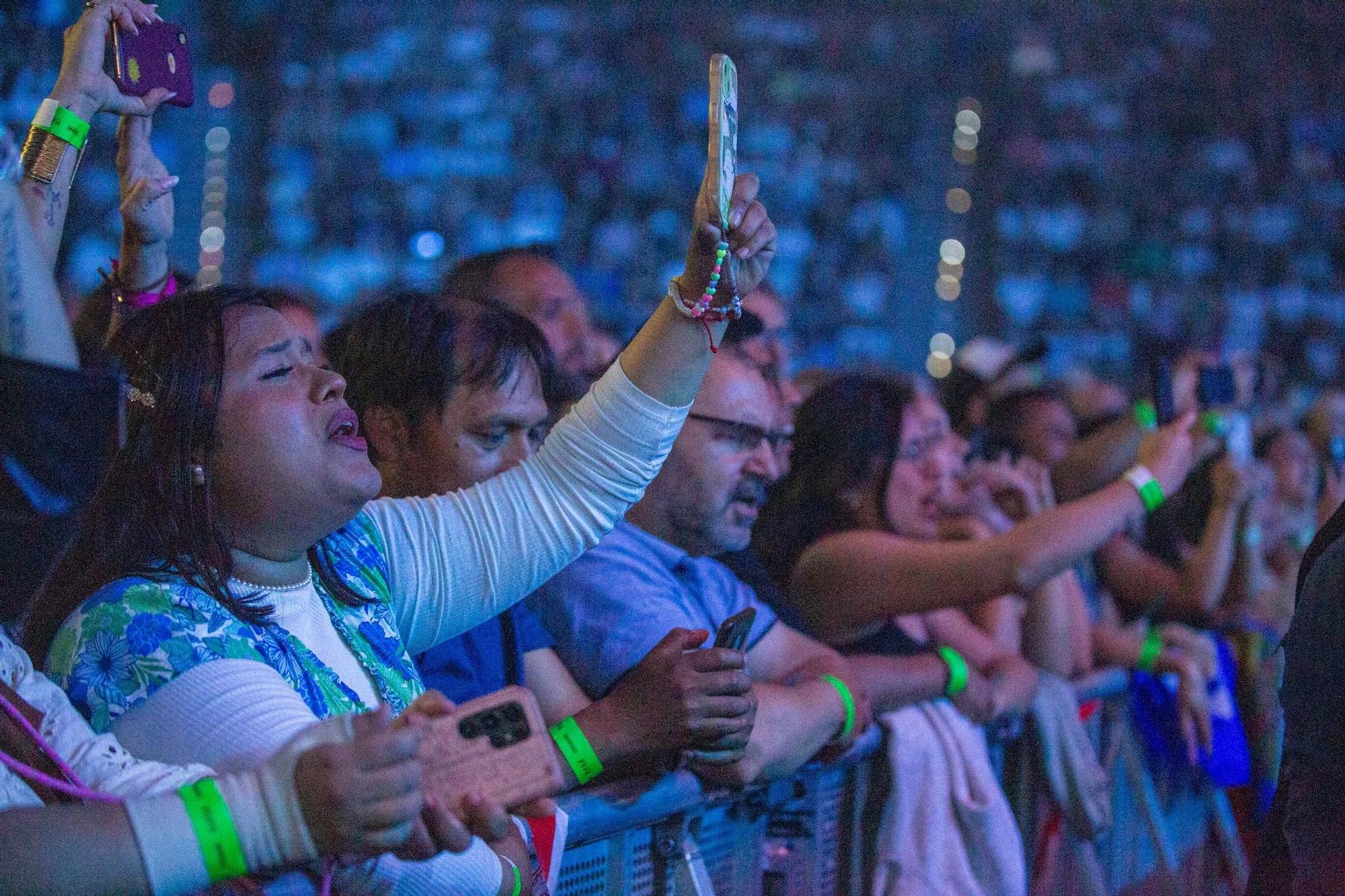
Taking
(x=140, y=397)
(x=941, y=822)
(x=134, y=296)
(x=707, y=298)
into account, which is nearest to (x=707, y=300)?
(x=707, y=298)

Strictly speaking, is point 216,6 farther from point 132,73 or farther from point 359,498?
point 359,498

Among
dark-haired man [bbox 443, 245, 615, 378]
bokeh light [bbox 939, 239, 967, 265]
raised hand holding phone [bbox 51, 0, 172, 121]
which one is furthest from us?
bokeh light [bbox 939, 239, 967, 265]

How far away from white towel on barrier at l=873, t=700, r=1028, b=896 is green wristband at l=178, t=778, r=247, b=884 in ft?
4.86

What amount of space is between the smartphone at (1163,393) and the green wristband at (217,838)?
2466 mm

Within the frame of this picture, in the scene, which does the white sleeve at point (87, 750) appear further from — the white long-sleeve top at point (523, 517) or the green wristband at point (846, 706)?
the green wristband at point (846, 706)

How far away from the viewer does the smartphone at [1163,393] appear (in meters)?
3.01

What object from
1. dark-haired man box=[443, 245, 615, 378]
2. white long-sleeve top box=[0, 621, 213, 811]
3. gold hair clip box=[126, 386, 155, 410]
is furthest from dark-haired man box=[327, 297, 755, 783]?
dark-haired man box=[443, 245, 615, 378]

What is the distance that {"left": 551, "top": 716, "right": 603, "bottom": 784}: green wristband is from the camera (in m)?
1.57

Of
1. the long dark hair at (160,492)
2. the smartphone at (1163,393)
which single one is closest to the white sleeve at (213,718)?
the long dark hair at (160,492)

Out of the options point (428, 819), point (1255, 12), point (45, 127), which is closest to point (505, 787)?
point (428, 819)

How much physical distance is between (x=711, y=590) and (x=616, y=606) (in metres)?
0.34

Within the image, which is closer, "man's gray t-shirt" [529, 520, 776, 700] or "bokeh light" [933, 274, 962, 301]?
"man's gray t-shirt" [529, 520, 776, 700]

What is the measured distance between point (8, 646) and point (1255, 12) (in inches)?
407

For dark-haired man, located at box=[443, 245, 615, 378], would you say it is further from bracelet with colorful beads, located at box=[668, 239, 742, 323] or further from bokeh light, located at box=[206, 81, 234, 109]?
bokeh light, located at box=[206, 81, 234, 109]
